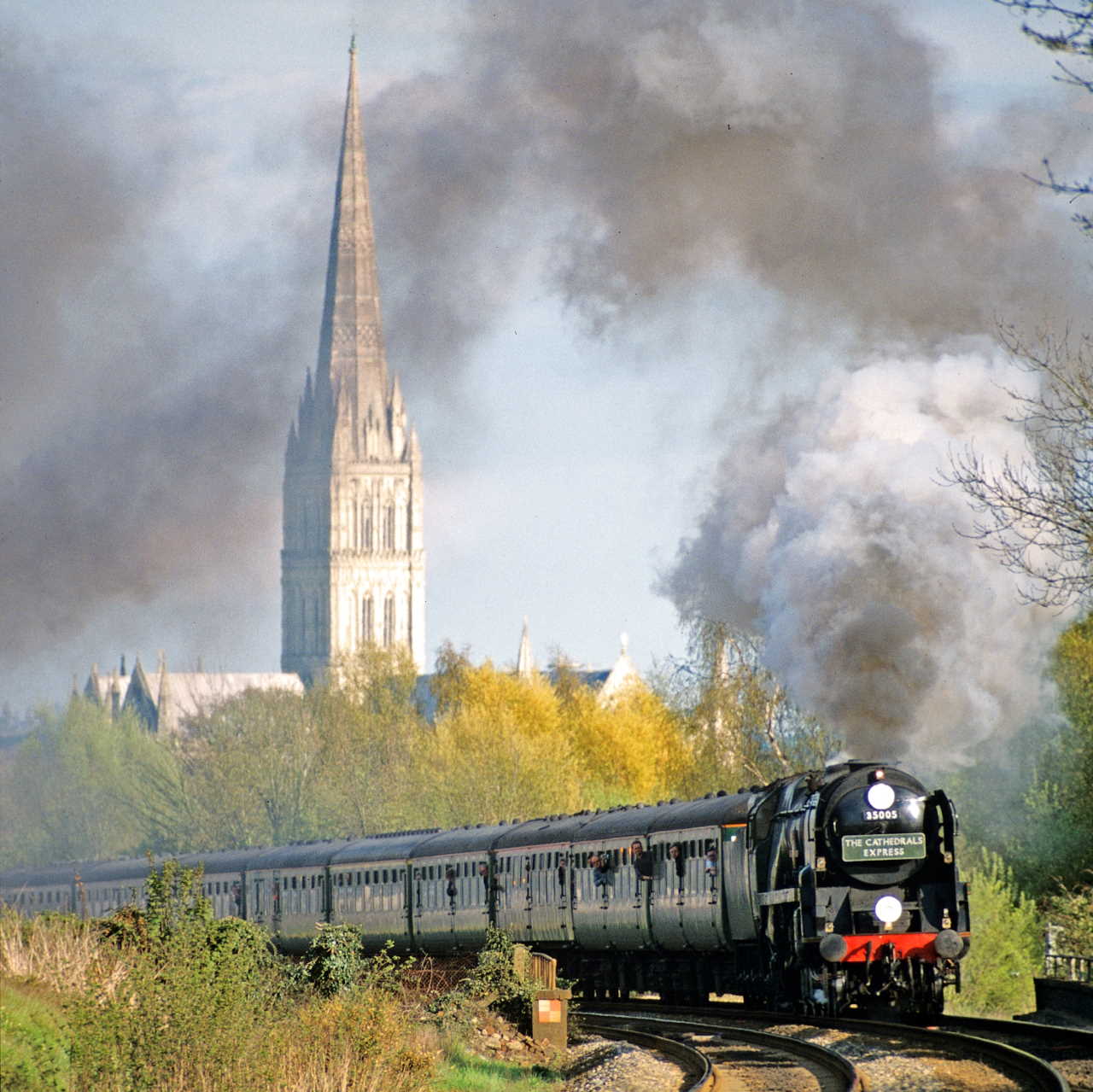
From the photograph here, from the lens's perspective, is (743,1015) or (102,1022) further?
(743,1015)

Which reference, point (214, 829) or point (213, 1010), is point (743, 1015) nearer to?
point (213, 1010)

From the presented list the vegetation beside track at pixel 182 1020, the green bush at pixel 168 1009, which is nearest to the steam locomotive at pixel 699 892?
the vegetation beside track at pixel 182 1020

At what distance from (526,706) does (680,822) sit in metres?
63.0

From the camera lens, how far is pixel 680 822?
29.8m

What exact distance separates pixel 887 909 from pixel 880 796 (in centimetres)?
124

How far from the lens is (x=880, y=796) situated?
24641 mm

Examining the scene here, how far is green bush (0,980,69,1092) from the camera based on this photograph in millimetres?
14531

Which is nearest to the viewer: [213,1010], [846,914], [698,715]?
[213,1010]

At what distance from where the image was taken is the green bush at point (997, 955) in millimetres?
41594

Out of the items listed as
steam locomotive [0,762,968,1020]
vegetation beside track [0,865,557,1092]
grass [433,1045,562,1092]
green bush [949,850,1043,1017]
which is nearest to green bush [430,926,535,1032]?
grass [433,1045,562,1092]

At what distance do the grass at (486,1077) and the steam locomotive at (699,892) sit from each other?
3.46m

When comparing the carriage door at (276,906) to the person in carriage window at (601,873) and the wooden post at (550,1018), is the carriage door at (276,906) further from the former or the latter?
the wooden post at (550,1018)

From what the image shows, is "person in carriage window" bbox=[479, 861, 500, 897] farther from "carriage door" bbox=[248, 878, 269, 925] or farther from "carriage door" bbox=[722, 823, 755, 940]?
"carriage door" bbox=[248, 878, 269, 925]

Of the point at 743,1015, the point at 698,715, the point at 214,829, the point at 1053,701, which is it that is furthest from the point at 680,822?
the point at 214,829
